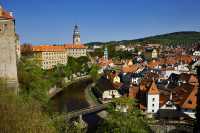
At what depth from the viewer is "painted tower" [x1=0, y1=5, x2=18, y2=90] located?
16984mm

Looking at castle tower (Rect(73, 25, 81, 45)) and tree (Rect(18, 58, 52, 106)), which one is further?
castle tower (Rect(73, 25, 81, 45))

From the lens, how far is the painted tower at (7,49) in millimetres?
16984

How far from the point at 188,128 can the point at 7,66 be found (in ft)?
38.9

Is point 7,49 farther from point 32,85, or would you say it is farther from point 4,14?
point 32,85

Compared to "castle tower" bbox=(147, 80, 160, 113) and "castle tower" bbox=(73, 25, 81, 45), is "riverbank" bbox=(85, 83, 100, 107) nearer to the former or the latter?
"castle tower" bbox=(147, 80, 160, 113)

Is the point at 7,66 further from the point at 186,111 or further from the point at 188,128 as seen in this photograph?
the point at 186,111

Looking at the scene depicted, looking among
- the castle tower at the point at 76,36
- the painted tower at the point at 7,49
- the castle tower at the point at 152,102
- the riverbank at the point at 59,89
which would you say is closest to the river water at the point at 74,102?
the riverbank at the point at 59,89

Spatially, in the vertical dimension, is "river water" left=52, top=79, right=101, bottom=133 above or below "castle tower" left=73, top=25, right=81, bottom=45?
below

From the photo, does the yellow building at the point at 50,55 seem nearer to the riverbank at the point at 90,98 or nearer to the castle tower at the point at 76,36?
the riverbank at the point at 90,98

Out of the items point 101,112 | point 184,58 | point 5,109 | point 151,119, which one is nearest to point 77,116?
point 101,112

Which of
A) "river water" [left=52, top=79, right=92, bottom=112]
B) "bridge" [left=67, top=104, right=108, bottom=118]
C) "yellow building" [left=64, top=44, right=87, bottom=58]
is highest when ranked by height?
"yellow building" [left=64, top=44, right=87, bottom=58]

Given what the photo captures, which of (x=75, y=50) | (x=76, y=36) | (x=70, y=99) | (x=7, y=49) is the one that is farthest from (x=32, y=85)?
(x=76, y=36)

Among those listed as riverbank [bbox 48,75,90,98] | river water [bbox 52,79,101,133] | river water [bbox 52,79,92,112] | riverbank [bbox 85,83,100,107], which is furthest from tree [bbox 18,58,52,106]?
riverbank [bbox 48,75,90,98]

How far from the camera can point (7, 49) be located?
56.1 ft
